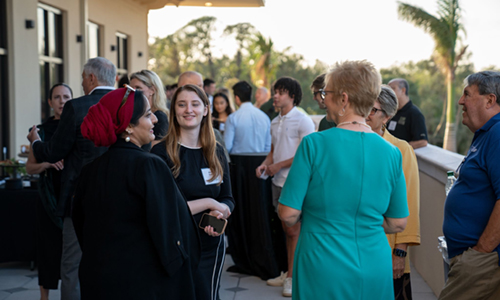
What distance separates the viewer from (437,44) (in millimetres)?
28281

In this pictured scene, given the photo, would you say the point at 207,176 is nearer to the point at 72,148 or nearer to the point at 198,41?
the point at 72,148

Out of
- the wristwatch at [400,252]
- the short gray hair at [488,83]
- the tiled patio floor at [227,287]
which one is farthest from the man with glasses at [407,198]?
the tiled patio floor at [227,287]

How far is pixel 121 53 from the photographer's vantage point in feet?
45.3

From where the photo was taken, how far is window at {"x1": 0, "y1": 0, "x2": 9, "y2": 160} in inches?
293

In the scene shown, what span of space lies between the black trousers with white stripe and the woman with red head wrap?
739 mm

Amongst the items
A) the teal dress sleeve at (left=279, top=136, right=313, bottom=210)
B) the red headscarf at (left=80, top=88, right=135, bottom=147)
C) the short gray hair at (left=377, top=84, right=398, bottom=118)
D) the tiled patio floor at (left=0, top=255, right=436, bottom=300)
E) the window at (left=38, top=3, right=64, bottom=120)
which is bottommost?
the tiled patio floor at (left=0, top=255, right=436, bottom=300)

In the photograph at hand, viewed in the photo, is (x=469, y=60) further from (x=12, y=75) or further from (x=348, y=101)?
(x=348, y=101)

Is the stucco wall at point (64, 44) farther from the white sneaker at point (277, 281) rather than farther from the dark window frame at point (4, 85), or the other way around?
the white sneaker at point (277, 281)

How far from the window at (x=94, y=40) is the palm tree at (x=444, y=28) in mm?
20882

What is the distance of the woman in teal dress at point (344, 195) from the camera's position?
7.15 feet

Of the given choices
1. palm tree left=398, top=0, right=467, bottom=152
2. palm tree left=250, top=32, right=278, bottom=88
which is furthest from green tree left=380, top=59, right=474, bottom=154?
palm tree left=250, top=32, right=278, bottom=88

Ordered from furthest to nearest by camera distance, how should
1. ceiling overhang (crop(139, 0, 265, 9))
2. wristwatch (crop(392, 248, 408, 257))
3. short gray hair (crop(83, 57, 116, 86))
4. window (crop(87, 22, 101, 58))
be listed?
ceiling overhang (crop(139, 0, 265, 9))
window (crop(87, 22, 101, 58))
short gray hair (crop(83, 57, 116, 86))
wristwatch (crop(392, 248, 408, 257))

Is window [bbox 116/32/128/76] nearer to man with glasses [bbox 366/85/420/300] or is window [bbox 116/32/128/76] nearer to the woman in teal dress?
man with glasses [bbox 366/85/420/300]

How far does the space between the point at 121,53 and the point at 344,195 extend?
41.0ft
